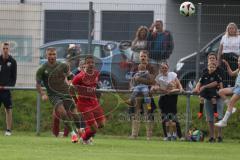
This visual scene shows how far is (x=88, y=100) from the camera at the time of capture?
63.8 feet

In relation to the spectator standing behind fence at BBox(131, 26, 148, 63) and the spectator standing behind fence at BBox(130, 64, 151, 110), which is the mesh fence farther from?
the spectator standing behind fence at BBox(130, 64, 151, 110)

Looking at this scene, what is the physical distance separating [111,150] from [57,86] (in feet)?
12.5

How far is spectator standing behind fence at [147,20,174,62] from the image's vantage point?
23.1 metres

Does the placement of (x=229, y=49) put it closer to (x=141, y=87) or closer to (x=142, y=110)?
(x=141, y=87)

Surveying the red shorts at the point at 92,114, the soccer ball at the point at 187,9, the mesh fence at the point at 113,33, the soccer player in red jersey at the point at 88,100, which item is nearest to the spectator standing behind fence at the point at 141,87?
the mesh fence at the point at 113,33

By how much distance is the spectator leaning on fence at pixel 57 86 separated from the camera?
2039 cm

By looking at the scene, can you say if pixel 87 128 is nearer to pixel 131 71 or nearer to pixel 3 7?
pixel 131 71

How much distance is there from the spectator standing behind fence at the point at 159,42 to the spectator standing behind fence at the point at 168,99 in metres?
0.64

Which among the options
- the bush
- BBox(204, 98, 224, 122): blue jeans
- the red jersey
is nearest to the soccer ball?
BBox(204, 98, 224, 122): blue jeans

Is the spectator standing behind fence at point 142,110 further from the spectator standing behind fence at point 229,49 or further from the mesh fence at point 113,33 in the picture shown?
the spectator standing behind fence at point 229,49

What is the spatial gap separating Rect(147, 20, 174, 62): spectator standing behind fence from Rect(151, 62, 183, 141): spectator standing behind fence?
25.4 inches

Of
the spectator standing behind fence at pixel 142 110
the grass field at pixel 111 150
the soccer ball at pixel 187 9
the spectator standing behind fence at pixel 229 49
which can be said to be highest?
the soccer ball at pixel 187 9

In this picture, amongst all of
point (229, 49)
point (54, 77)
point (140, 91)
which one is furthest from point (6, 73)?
point (229, 49)

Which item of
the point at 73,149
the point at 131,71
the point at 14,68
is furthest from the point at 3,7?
the point at 73,149
